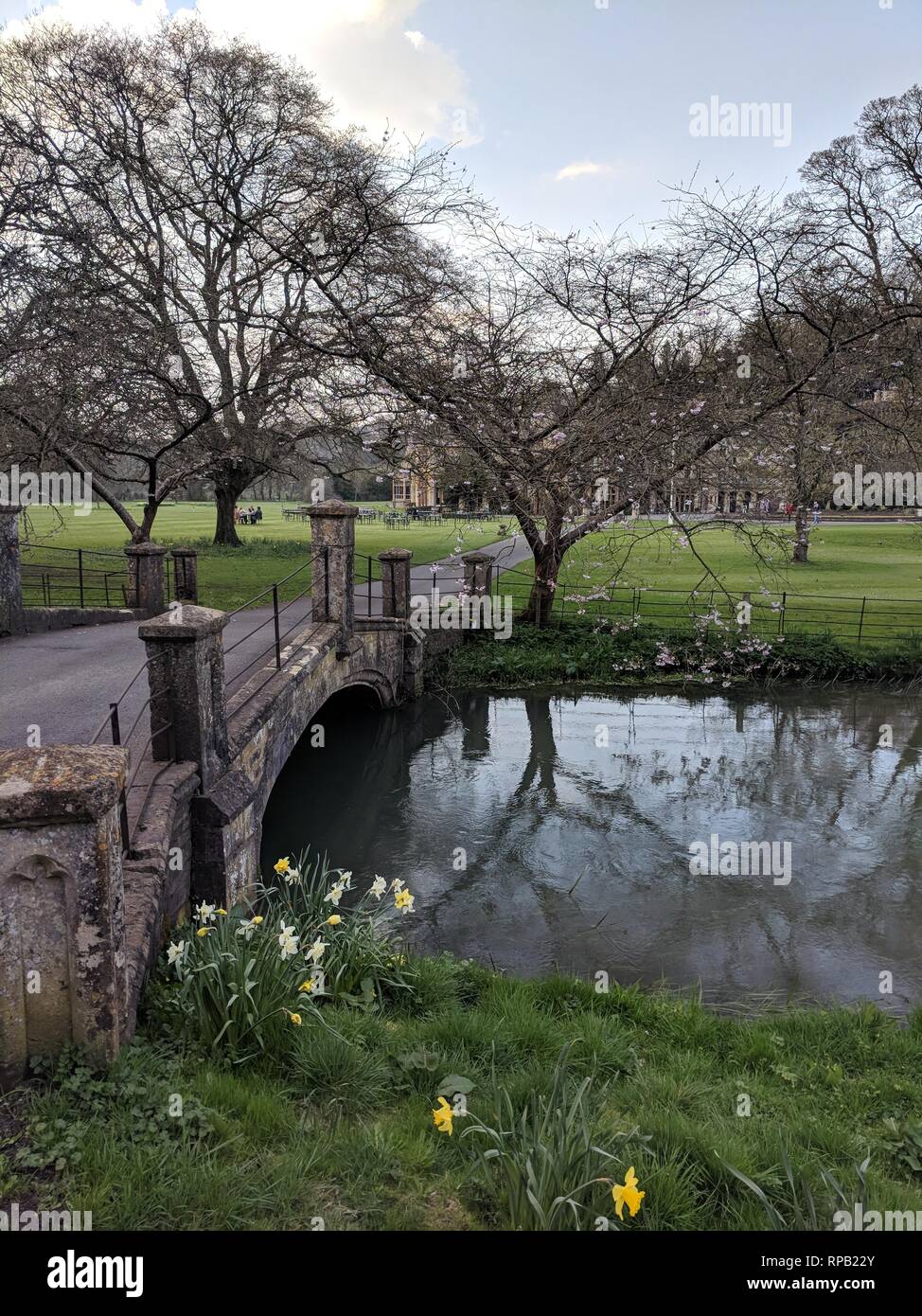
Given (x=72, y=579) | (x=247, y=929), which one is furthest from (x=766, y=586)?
(x=247, y=929)

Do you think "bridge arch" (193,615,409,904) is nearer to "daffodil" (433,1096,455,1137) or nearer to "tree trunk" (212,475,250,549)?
"daffodil" (433,1096,455,1137)

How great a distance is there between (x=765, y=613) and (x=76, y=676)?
15.6 metres

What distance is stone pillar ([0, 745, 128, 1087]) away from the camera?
354 centimetres

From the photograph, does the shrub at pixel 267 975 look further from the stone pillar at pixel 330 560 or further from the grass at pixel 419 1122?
the stone pillar at pixel 330 560

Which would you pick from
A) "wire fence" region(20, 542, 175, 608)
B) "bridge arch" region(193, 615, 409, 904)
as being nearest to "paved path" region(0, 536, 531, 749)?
"bridge arch" region(193, 615, 409, 904)

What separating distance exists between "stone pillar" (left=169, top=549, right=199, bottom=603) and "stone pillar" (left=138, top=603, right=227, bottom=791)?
10184 mm

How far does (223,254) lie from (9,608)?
10.7m

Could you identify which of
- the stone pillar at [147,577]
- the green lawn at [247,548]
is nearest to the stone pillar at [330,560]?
the green lawn at [247,548]

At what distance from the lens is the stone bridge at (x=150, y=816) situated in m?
3.62

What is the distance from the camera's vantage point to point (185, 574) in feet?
55.4

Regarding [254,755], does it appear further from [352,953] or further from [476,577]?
[476,577]

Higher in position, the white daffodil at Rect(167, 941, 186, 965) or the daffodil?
the white daffodil at Rect(167, 941, 186, 965)

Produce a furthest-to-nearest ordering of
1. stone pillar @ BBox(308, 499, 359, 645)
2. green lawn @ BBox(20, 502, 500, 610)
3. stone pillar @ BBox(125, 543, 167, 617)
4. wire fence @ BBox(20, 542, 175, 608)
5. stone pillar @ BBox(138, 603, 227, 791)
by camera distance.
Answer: green lawn @ BBox(20, 502, 500, 610) < wire fence @ BBox(20, 542, 175, 608) < stone pillar @ BBox(125, 543, 167, 617) < stone pillar @ BBox(308, 499, 359, 645) < stone pillar @ BBox(138, 603, 227, 791)

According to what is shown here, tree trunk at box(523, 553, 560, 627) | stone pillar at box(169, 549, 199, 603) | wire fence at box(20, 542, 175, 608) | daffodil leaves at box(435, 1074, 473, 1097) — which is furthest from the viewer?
tree trunk at box(523, 553, 560, 627)
